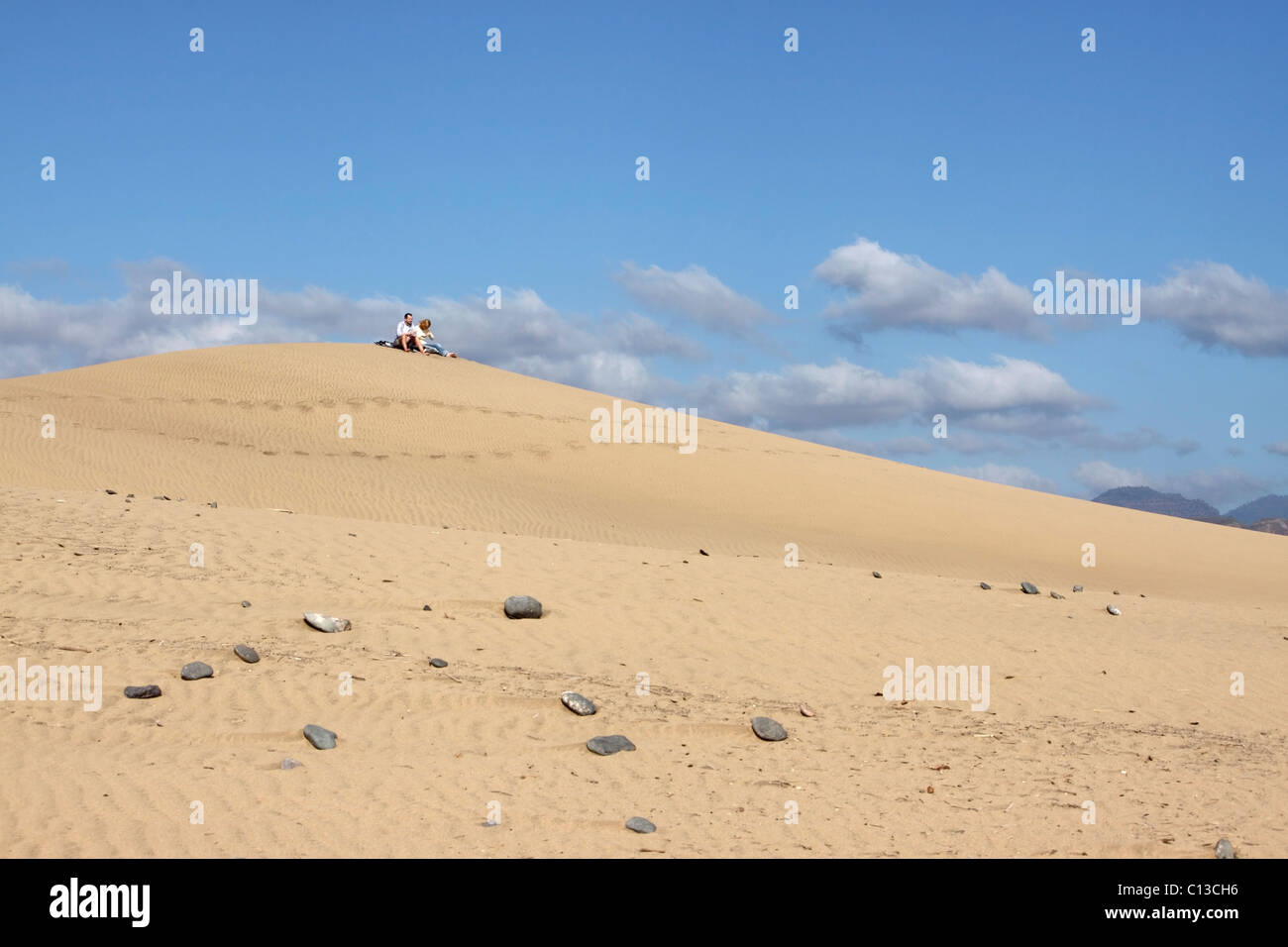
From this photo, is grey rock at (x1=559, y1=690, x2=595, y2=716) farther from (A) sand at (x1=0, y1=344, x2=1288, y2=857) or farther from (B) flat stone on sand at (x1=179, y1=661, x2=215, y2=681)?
(B) flat stone on sand at (x1=179, y1=661, x2=215, y2=681)

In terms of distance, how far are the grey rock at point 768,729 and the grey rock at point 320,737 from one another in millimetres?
3191

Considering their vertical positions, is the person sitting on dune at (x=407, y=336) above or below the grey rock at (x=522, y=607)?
above

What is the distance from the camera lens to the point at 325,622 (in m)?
9.76

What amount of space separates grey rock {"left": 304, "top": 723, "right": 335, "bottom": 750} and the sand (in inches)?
2.8

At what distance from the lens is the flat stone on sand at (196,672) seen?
8.28 metres

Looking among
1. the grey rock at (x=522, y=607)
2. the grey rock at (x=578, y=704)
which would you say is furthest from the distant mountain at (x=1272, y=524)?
the grey rock at (x=578, y=704)

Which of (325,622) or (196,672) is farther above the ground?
(325,622)

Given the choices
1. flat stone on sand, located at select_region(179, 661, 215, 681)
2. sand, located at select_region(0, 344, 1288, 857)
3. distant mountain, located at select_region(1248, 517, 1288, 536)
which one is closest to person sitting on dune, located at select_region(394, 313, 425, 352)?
sand, located at select_region(0, 344, 1288, 857)

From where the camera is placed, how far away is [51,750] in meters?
6.78

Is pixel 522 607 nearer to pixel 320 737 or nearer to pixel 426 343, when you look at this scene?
pixel 320 737

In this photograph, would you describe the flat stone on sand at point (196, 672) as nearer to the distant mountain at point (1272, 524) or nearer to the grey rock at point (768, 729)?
the grey rock at point (768, 729)

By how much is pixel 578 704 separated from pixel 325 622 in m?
2.87

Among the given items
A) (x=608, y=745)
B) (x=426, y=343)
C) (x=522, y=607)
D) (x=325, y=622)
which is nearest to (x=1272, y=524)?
(x=426, y=343)
